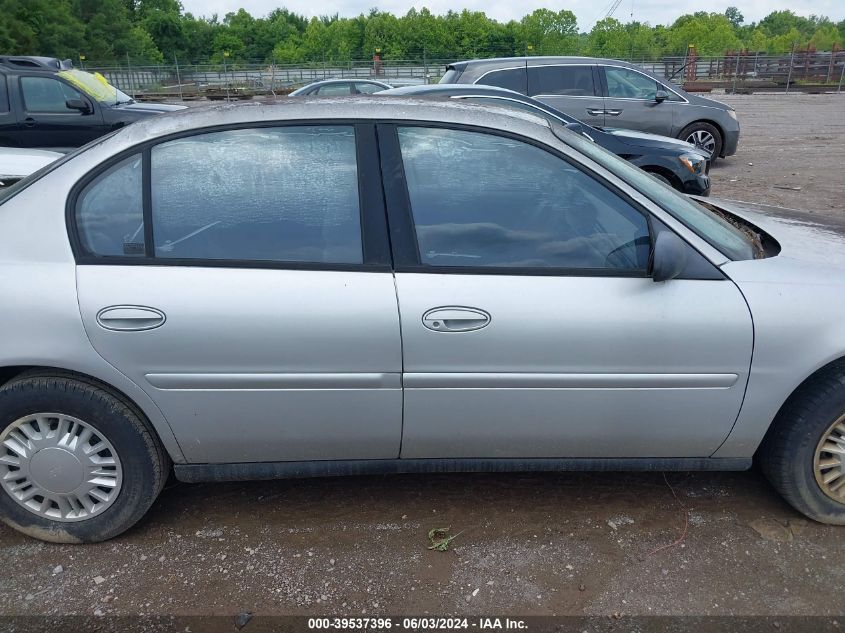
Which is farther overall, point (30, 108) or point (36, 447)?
point (30, 108)

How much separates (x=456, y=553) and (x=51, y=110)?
9470 millimetres

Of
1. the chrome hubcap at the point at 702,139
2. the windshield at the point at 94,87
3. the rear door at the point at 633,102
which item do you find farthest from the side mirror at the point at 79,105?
the chrome hubcap at the point at 702,139

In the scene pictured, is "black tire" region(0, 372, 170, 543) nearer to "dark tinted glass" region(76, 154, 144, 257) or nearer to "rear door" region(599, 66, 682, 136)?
"dark tinted glass" region(76, 154, 144, 257)

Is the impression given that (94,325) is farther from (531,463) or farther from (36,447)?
(531,463)

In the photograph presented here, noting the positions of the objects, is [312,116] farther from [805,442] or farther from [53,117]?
[53,117]

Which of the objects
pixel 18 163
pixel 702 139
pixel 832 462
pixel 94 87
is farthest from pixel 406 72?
pixel 832 462

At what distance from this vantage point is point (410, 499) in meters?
3.12

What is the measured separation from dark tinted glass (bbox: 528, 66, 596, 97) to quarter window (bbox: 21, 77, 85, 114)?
6658mm

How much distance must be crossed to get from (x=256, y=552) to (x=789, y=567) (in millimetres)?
2057

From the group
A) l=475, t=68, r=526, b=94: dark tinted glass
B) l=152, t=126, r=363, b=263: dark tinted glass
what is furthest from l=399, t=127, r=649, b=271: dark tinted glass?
l=475, t=68, r=526, b=94: dark tinted glass

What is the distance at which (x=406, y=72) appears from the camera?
41.5m

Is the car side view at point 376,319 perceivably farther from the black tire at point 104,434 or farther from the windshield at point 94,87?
the windshield at point 94,87

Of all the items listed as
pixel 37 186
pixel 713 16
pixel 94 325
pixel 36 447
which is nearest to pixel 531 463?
pixel 94 325

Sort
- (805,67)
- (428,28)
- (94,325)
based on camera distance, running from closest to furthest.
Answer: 1. (94,325)
2. (805,67)
3. (428,28)
